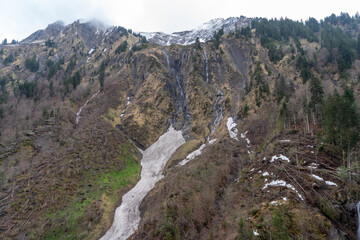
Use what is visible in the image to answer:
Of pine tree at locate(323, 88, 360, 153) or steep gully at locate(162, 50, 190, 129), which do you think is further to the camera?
steep gully at locate(162, 50, 190, 129)

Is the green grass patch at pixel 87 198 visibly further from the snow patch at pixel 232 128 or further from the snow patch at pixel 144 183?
the snow patch at pixel 232 128

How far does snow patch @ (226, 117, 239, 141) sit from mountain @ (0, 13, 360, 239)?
0.27 meters

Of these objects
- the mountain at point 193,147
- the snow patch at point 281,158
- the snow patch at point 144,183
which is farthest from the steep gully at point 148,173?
the snow patch at point 281,158

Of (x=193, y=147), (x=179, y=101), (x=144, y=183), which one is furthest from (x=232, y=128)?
(x=179, y=101)

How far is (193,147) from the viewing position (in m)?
56.3

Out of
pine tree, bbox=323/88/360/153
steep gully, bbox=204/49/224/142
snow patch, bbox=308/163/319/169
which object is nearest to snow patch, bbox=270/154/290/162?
snow patch, bbox=308/163/319/169

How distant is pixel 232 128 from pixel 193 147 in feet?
41.2

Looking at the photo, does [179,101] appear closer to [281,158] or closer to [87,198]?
[87,198]

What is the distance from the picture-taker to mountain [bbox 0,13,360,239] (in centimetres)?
2415

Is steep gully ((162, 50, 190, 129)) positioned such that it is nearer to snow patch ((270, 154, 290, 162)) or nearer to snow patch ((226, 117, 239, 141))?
snow patch ((226, 117, 239, 141))

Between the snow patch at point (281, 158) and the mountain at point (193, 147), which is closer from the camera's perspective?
the mountain at point (193, 147)

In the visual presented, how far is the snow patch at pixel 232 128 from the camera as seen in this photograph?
5291 cm

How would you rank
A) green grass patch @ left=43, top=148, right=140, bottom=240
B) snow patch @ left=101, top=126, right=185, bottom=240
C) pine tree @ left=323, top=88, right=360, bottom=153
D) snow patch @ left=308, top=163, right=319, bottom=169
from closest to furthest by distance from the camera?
snow patch @ left=308, top=163, right=319, bottom=169 → pine tree @ left=323, top=88, right=360, bottom=153 → green grass patch @ left=43, top=148, right=140, bottom=240 → snow patch @ left=101, top=126, right=185, bottom=240

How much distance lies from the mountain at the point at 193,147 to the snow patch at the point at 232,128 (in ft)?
0.88
